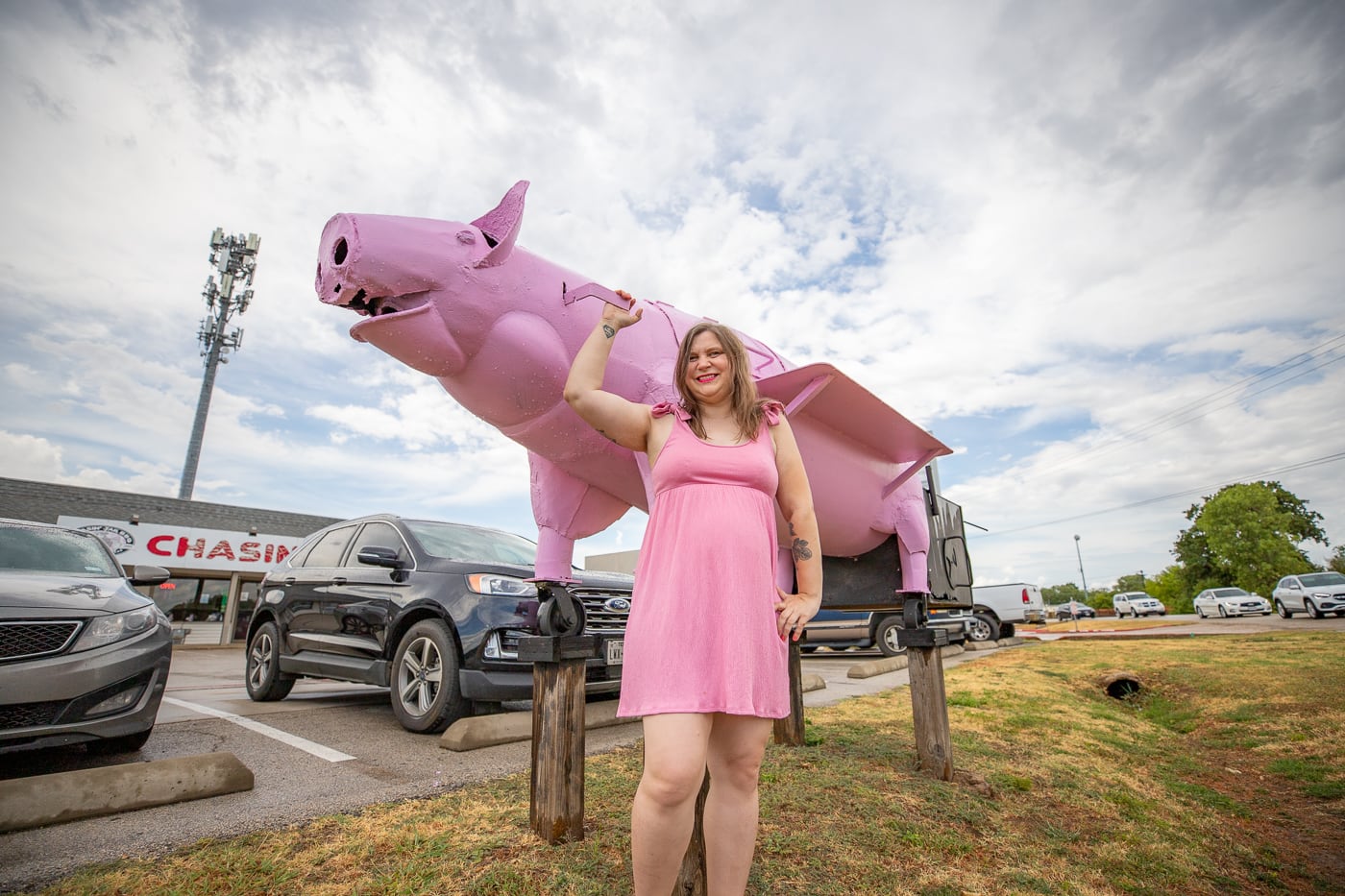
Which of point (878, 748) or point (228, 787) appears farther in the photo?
point (878, 748)

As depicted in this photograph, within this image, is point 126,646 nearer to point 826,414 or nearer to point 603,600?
point 603,600

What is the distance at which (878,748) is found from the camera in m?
4.13

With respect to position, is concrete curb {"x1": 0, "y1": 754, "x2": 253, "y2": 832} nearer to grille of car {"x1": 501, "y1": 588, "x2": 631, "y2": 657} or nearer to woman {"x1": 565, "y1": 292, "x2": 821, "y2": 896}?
grille of car {"x1": 501, "y1": 588, "x2": 631, "y2": 657}

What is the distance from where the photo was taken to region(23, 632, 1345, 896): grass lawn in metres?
2.09

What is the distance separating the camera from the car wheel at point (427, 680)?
159 inches

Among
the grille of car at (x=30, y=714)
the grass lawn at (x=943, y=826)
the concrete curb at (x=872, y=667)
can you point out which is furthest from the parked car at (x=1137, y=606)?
the grille of car at (x=30, y=714)

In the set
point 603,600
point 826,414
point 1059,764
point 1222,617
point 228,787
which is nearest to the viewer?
point 228,787

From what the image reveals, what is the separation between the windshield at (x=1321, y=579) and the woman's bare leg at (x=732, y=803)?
2730 cm

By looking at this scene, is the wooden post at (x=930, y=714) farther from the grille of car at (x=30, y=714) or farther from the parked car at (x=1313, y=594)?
the parked car at (x=1313, y=594)

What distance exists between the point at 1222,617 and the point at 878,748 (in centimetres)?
3092

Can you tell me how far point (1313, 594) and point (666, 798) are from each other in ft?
89.0

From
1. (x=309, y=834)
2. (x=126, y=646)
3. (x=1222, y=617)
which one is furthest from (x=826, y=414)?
(x=1222, y=617)

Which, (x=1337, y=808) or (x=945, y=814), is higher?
(x=945, y=814)

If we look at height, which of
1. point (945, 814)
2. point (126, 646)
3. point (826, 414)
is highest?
point (826, 414)
